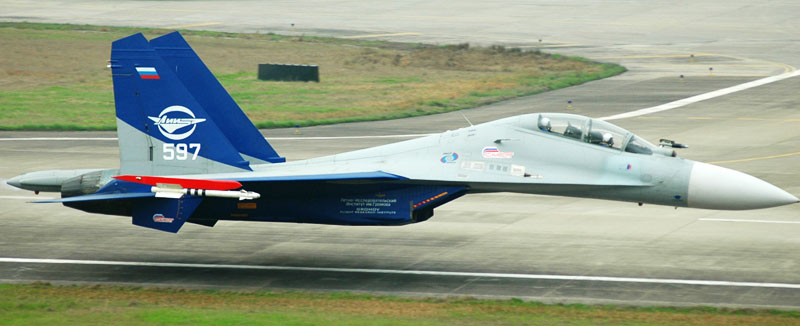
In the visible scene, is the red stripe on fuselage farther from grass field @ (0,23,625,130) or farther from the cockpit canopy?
grass field @ (0,23,625,130)

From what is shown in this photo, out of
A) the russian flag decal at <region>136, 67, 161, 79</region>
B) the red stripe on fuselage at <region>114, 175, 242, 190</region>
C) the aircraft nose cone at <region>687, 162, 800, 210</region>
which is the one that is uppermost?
the russian flag decal at <region>136, 67, 161, 79</region>

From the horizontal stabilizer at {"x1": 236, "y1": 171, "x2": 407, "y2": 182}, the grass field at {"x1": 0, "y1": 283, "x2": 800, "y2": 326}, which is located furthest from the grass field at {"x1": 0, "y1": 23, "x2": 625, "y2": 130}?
the grass field at {"x1": 0, "y1": 283, "x2": 800, "y2": 326}

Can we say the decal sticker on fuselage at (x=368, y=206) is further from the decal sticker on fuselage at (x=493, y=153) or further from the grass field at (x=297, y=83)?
the grass field at (x=297, y=83)

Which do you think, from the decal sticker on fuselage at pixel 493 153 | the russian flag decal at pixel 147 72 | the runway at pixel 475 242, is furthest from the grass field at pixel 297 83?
the decal sticker on fuselage at pixel 493 153

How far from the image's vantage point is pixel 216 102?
22016mm

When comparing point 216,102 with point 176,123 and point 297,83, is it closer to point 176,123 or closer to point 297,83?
point 176,123

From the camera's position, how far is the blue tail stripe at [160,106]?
20297 mm

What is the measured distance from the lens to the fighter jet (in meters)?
19.2

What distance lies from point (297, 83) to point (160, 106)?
31.4 m

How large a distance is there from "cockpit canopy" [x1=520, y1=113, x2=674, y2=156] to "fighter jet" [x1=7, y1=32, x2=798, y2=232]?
0.02 meters

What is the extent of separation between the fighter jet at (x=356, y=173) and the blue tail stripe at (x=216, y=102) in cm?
44

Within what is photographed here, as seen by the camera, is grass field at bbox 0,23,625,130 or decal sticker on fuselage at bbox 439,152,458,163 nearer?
decal sticker on fuselage at bbox 439,152,458,163

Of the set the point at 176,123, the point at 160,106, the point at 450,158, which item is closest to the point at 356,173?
the point at 450,158

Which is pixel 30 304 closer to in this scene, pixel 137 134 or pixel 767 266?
pixel 137 134
